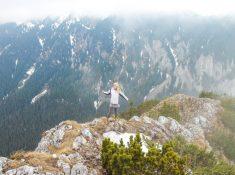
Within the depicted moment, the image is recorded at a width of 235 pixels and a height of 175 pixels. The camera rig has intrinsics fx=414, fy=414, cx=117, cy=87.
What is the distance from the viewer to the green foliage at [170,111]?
71.4m

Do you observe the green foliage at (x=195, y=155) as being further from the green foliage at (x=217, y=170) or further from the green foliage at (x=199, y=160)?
the green foliage at (x=217, y=170)

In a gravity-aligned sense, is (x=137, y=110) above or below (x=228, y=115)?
below

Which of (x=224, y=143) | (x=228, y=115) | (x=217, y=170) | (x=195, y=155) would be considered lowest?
(x=228, y=115)

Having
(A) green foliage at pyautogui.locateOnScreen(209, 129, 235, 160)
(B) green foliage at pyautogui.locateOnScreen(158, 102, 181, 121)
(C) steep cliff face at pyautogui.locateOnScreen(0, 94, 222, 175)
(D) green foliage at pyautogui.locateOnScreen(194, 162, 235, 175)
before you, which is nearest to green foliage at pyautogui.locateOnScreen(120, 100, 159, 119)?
(B) green foliage at pyautogui.locateOnScreen(158, 102, 181, 121)

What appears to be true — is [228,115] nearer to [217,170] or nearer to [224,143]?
[224,143]

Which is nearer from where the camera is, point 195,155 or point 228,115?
point 195,155

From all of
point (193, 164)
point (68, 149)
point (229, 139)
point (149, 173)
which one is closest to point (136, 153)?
point (149, 173)

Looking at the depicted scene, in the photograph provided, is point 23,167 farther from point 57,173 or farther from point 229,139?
point 229,139

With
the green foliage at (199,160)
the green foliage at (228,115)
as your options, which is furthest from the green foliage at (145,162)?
the green foliage at (228,115)

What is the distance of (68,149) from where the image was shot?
34.0 m

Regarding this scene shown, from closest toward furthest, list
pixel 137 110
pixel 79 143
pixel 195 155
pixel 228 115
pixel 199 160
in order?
pixel 79 143 → pixel 195 155 → pixel 199 160 → pixel 228 115 → pixel 137 110

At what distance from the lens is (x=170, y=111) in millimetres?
72812

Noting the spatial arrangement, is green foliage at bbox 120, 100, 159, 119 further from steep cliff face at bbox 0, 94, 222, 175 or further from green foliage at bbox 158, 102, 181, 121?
steep cliff face at bbox 0, 94, 222, 175

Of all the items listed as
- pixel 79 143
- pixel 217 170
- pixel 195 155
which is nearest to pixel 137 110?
pixel 195 155
